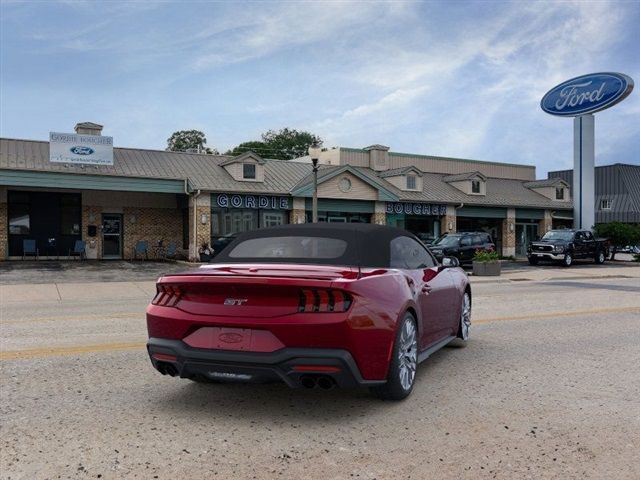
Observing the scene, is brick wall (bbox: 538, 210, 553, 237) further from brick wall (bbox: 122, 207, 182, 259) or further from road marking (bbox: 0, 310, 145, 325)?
road marking (bbox: 0, 310, 145, 325)

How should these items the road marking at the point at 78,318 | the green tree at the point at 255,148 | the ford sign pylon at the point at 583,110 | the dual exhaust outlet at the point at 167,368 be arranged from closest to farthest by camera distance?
the dual exhaust outlet at the point at 167,368 → the road marking at the point at 78,318 → the ford sign pylon at the point at 583,110 → the green tree at the point at 255,148

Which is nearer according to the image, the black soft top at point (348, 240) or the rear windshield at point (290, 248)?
the black soft top at point (348, 240)

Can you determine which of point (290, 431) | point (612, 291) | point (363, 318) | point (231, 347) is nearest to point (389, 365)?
point (363, 318)

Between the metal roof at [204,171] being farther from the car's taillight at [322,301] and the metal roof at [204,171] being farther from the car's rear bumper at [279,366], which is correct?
the car's taillight at [322,301]

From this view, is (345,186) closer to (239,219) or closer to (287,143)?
(239,219)

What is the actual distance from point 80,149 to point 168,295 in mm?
24237

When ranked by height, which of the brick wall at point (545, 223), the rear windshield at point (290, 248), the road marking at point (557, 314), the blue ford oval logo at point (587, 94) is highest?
the blue ford oval logo at point (587, 94)

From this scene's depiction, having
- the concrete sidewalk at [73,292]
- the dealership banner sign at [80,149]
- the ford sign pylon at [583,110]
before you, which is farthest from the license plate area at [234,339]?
the ford sign pylon at [583,110]

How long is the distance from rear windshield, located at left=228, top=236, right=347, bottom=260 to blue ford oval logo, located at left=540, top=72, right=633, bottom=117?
32485mm

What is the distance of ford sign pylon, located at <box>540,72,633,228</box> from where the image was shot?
33500 mm

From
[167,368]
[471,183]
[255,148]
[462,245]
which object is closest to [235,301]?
[167,368]

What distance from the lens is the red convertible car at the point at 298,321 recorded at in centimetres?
421

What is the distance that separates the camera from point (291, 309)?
14.1 feet

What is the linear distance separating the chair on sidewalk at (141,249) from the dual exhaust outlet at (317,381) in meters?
26.7
